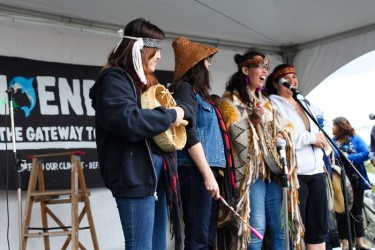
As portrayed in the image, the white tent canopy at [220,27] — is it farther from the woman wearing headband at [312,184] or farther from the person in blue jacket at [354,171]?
the woman wearing headband at [312,184]

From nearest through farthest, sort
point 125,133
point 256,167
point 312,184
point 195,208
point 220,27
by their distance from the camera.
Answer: point 125,133, point 195,208, point 256,167, point 312,184, point 220,27

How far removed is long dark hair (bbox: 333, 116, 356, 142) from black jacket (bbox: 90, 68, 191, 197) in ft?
13.6

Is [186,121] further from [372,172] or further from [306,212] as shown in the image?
[372,172]

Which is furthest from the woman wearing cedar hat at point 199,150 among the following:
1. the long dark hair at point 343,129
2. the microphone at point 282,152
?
the long dark hair at point 343,129

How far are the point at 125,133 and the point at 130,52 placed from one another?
0.42 m

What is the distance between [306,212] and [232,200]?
0.60 meters

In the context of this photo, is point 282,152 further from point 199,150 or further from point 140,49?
point 140,49

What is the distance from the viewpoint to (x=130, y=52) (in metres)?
2.34

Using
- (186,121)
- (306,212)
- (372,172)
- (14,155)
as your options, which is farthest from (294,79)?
(372,172)

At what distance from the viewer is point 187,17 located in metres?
4.43

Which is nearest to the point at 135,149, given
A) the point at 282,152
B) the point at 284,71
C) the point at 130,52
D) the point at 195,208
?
the point at 130,52

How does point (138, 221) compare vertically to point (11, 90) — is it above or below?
below

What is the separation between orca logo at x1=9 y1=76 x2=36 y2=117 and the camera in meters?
3.88

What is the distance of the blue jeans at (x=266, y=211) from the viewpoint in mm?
3289
